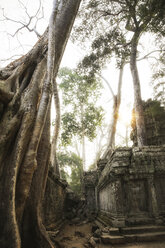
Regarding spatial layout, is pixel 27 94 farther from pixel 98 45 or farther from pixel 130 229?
pixel 98 45

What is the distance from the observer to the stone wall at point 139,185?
3.85m

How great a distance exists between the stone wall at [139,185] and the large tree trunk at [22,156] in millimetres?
2061

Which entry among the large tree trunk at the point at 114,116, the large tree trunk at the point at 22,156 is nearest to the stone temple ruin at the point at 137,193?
the large tree trunk at the point at 22,156

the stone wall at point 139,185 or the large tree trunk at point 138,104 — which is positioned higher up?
the large tree trunk at point 138,104

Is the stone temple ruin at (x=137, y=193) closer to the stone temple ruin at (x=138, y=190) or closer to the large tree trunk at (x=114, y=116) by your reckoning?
the stone temple ruin at (x=138, y=190)

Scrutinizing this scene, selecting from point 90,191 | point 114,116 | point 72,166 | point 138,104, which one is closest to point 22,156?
point 138,104

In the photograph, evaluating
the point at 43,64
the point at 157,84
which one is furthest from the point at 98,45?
the point at 43,64

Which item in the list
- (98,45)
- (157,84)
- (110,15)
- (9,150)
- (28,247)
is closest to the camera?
(28,247)

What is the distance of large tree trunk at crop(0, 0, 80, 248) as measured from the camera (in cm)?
193

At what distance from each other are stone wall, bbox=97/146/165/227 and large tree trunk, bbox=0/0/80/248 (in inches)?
81.1

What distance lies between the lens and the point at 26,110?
8.30ft

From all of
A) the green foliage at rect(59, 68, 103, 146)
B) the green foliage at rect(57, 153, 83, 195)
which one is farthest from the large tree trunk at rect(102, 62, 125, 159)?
the green foliage at rect(57, 153, 83, 195)

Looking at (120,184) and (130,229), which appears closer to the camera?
(130,229)

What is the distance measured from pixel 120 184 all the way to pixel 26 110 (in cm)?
295
